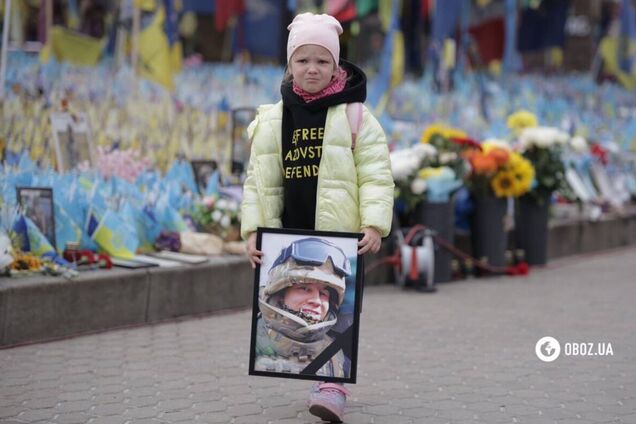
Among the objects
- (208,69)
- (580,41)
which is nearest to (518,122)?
(208,69)

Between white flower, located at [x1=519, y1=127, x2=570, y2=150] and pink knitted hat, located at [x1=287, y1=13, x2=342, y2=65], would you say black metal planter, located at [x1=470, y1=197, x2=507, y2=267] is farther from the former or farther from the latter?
pink knitted hat, located at [x1=287, y1=13, x2=342, y2=65]

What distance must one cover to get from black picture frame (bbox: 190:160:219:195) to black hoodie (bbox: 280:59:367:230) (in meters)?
4.08

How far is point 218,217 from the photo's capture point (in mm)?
8141

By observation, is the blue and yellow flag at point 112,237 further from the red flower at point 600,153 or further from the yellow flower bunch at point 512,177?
the red flower at point 600,153

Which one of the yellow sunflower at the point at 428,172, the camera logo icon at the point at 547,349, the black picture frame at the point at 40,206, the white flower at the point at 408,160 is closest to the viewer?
the camera logo icon at the point at 547,349

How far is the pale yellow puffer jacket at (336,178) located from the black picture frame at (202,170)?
4063 millimetres

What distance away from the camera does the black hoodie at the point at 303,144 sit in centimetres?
472

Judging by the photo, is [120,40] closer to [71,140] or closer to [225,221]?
[71,140]

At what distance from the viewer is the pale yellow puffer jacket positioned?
184 inches

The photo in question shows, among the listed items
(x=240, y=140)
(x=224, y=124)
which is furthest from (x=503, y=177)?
(x=224, y=124)

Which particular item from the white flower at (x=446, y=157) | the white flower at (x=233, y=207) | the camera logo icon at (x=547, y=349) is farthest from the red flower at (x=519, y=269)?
the camera logo icon at (x=547, y=349)

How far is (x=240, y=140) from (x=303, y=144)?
5.14 metres

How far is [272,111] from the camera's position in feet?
15.8

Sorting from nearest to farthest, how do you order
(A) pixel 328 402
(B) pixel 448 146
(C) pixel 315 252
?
(C) pixel 315 252 < (A) pixel 328 402 < (B) pixel 448 146
